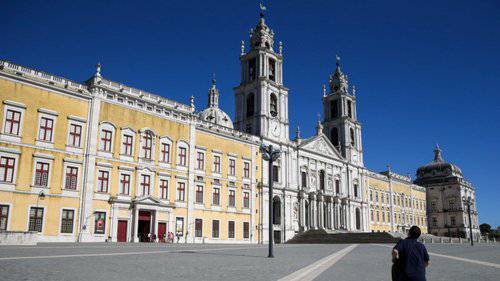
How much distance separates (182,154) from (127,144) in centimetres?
606

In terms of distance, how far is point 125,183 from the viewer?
35938 millimetres

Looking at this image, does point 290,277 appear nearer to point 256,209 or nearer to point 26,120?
point 26,120

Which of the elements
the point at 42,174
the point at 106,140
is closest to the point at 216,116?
the point at 106,140

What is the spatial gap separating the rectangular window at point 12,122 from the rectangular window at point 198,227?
17.8 m

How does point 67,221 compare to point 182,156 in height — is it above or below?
below

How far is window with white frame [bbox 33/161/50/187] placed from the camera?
3078 cm

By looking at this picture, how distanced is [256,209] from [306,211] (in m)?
10.7

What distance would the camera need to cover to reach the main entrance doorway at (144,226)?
36562 millimetres

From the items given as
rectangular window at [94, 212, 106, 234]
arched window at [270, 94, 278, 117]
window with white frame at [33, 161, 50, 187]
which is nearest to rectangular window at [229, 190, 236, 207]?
arched window at [270, 94, 278, 117]

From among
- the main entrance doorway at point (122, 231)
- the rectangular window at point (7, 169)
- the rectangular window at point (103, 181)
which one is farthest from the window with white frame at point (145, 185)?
the rectangular window at point (7, 169)

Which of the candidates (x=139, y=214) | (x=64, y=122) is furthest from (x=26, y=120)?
(x=139, y=214)

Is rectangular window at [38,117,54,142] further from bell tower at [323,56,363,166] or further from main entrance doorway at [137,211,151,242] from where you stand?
bell tower at [323,56,363,166]

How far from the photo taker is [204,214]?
138 ft

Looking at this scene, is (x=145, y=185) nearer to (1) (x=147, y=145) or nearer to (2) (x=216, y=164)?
(1) (x=147, y=145)
